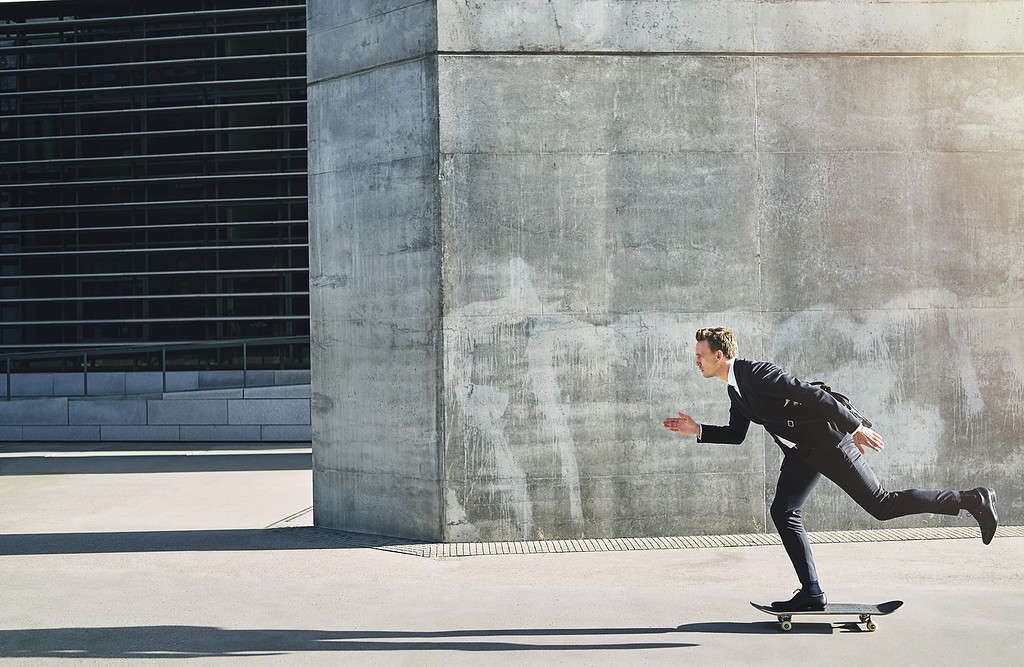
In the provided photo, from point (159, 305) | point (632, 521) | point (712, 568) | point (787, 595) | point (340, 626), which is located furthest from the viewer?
point (159, 305)

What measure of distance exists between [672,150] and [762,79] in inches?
39.6

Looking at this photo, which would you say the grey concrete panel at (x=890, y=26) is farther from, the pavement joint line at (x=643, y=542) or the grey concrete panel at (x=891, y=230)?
the pavement joint line at (x=643, y=542)

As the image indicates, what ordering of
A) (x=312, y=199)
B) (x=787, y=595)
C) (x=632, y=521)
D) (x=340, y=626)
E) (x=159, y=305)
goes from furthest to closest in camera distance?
(x=159, y=305), (x=312, y=199), (x=632, y=521), (x=787, y=595), (x=340, y=626)

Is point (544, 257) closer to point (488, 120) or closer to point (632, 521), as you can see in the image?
point (488, 120)

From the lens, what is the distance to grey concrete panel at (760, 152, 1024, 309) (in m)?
8.91

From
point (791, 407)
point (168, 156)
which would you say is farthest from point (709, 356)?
point (168, 156)

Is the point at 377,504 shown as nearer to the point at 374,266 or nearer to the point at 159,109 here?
the point at 374,266

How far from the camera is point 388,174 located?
8.89m

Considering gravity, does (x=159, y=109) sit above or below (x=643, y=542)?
above

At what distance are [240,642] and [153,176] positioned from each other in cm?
1983

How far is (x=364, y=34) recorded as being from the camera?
907 centimetres

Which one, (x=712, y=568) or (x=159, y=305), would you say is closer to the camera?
(x=712, y=568)

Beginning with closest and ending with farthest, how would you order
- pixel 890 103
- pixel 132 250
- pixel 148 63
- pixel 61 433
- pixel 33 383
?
1. pixel 890 103
2. pixel 61 433
3. pixel 33 383
4. pixel 148 63
5. pixel 132 250

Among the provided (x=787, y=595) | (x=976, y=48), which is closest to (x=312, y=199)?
(x=787, y=595)
